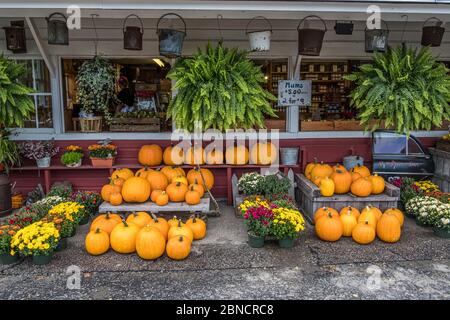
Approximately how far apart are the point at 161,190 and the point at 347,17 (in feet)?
11.2

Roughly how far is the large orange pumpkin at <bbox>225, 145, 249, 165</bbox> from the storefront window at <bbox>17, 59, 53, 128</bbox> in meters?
→ 3.05

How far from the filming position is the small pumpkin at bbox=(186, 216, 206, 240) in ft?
16.0

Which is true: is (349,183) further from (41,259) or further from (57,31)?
(57,31)

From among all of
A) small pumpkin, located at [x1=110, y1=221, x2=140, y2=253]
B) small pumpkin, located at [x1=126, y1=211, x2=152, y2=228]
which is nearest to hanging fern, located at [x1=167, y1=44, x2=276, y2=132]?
small pumpkin, located at [x1=126, y1=211, x2=152, y2=228]

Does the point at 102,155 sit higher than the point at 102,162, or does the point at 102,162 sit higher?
the point at 102,155

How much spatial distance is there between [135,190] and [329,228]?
2.55m

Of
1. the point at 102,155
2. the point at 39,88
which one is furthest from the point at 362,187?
the point at 39,88

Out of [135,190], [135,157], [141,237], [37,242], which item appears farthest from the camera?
[135,157]

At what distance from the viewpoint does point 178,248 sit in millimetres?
4273

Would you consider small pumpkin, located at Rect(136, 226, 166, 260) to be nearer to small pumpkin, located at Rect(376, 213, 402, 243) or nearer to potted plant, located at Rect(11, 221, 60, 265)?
potted plant, located at Rect(11, 221, 60, 265)

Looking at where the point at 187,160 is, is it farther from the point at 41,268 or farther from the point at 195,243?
the point at 41,268

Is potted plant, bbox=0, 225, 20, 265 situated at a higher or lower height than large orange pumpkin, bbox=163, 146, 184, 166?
Answer: lower

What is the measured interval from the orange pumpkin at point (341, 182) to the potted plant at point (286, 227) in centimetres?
121

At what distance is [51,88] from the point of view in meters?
6.50
